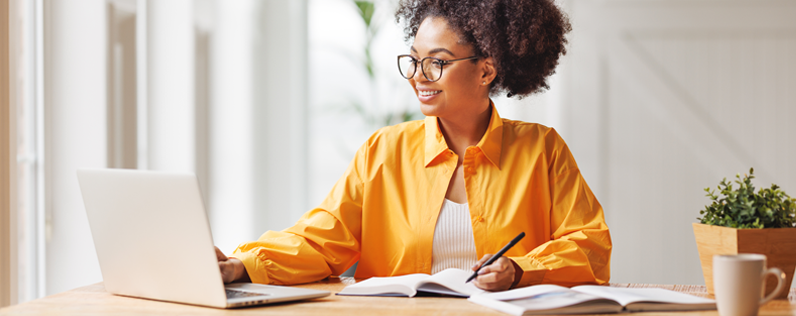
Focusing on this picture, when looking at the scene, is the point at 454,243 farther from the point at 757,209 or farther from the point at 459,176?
the point at 757,209

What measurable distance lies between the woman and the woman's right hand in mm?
195

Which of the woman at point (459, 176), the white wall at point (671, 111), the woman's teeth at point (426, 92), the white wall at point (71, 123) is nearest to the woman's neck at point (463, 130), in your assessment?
the woman at point (459, 176)

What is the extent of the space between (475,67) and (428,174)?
0.30 metres

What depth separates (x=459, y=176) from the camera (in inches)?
62.7

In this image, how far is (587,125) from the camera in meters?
3.11

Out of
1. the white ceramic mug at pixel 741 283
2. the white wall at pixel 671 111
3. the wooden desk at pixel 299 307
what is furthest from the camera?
the white wall at pixel 671 111

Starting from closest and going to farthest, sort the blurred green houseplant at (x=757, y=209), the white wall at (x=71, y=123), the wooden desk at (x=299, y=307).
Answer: the wooden desk at (x=299, y=307) < the blurred green houseplant at (x=757, y=209) < the white wall at (x=71, y=123)

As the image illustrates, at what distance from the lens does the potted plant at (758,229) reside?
3.68 ft

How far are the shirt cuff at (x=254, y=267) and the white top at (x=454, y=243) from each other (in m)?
0.43

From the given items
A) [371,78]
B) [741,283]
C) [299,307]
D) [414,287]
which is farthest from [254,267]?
[371,78]

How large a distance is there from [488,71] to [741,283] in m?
0.84

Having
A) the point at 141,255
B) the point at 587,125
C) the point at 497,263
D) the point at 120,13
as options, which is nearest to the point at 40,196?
the point at 120,13

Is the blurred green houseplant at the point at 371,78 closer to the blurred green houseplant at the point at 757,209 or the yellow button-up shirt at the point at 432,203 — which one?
the yellow button-up shirt at the point at 432,203

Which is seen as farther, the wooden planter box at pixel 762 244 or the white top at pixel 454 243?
the white top at pixel 454 243
